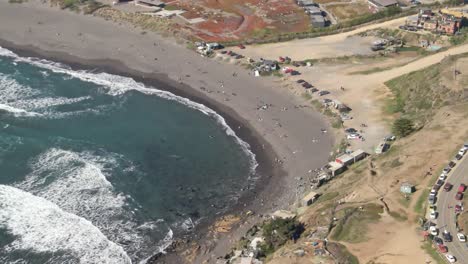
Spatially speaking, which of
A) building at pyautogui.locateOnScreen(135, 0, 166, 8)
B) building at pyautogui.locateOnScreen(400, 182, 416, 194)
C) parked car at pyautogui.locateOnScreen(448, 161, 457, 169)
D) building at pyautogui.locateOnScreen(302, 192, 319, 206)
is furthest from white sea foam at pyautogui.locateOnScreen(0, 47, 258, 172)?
parked car at pyautogui.locateOnScreen(448, 161, 457, 169)

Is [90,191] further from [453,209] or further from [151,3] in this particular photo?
[151,3]

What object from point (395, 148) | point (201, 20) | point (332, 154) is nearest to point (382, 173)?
point (395, 148)

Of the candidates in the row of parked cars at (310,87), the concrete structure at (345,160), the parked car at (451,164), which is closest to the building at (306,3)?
the row of parked cars at (310,87)

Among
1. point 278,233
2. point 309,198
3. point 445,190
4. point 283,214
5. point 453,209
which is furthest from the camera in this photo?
point 309,198

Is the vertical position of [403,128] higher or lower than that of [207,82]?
higher

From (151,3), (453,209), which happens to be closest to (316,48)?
(151,3)

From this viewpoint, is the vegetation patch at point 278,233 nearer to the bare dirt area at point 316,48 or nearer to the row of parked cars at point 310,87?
the row of parked cars at point 310,87

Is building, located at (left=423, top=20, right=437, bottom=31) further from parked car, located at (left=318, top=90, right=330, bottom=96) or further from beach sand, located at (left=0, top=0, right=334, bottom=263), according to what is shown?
beach sand, located at (left=0, top=0, right=334, bottom=263)
